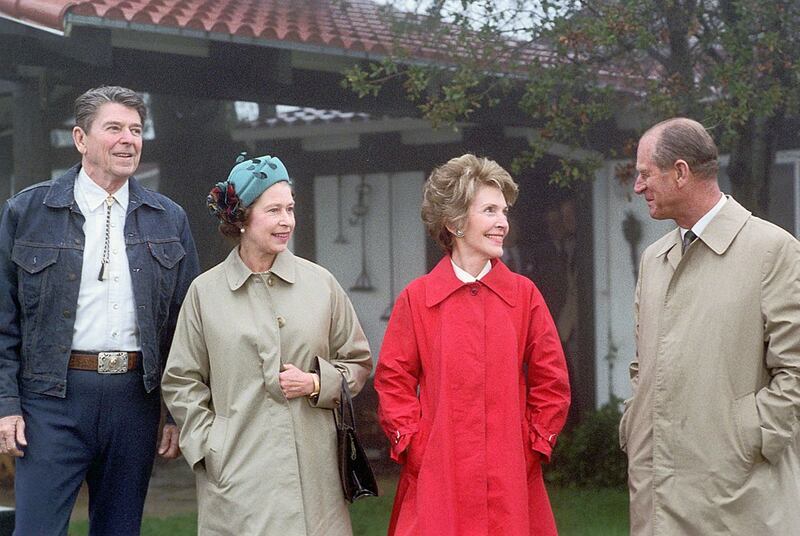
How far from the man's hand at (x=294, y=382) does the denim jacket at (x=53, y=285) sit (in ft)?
1.73

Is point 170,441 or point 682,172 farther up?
point 682,172

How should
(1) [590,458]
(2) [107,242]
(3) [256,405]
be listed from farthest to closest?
(1) [590,458]
(2) [107,242]
(3) [256,405]

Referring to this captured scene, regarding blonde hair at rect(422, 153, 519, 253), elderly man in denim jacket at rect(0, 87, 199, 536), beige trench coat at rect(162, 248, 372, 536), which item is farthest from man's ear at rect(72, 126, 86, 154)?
blonde hair at rect(422, 153, 519, 253)

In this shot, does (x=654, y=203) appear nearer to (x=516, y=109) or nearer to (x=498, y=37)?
(x=498, y=37)

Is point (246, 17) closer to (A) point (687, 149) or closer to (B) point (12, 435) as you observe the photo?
(B) point (12, 435)

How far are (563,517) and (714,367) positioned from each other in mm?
3759

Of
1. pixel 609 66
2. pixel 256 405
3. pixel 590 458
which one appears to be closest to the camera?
pixel 256 405

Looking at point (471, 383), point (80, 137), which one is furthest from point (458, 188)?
point (80, 137)

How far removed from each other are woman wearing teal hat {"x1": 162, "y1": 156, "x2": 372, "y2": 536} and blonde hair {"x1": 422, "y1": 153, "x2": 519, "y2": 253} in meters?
0.47

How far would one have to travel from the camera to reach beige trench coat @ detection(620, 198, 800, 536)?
3463 millimetres

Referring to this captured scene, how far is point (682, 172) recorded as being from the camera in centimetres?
367

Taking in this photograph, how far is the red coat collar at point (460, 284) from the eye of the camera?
391 cm

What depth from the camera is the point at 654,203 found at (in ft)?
12.3

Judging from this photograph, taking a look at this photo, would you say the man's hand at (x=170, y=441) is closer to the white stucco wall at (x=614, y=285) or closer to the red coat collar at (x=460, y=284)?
the red coat collar at (x=460, y=284)
